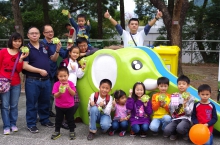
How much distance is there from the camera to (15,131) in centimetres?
455

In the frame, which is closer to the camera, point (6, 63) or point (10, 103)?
point (6, 63)

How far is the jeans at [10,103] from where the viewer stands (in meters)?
4.33

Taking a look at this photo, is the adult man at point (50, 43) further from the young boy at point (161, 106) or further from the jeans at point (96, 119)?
the young boy at point (161, 106)

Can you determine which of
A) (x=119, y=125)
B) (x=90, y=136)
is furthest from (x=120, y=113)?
(x=90, y=136)

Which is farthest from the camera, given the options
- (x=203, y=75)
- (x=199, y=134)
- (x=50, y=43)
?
(x=203, y=75)

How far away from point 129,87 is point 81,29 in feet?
6.62

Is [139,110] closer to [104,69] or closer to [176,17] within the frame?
[104,69]

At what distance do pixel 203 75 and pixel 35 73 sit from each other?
7196mm

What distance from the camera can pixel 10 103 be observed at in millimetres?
4414

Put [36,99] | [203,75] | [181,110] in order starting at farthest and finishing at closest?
[203,75] → [36,99] → [181,110]

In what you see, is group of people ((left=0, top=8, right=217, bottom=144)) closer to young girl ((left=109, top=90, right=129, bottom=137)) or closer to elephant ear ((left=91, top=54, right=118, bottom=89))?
young girl ((left=109, top=90, right=129, bottom=137))

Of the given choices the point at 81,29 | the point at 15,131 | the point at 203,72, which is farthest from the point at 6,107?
the point at 203,72

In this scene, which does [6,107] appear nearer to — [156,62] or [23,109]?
[23,109]

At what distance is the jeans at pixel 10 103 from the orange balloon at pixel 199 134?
2.66 meters
